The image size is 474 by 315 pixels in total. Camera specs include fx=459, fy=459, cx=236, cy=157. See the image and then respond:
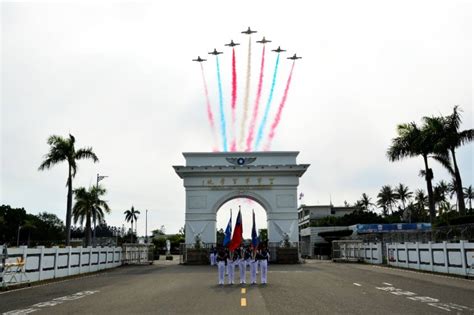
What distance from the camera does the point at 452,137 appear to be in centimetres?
3544

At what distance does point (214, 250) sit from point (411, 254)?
48.5ft

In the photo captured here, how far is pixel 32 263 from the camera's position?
21938mm

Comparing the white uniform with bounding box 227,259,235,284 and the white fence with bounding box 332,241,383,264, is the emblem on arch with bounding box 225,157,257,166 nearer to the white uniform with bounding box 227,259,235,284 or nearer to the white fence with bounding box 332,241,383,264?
the white fence with bounding box 332,241,383,264

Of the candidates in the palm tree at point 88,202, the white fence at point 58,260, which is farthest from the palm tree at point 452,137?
the palm tree at point 88,202

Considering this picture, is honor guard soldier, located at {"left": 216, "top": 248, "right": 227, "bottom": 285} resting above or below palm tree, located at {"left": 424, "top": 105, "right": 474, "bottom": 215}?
below

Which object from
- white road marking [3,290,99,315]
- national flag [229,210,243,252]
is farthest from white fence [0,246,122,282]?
national flag [229,210,243,252]

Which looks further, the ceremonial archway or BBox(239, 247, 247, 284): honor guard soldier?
the ceremonial archway

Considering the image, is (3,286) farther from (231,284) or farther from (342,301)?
(342,301)

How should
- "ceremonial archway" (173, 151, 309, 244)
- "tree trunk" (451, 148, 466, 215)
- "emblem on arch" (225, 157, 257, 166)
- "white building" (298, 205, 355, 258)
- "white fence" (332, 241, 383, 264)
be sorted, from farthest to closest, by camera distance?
"white building" (298, 205, 355, 258), "emblem on arch" (225, 157, 257, 166), "ceremonial archway" (173, 151, 309, 244), "white fence" (332, 241, 383, 264), "tree trunk" (451, 148, 466, 215)

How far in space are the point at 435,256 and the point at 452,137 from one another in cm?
1335

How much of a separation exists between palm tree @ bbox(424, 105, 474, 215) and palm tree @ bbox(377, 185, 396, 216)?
60.1 meters

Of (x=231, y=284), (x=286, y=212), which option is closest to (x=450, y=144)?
(x=286, y=212)

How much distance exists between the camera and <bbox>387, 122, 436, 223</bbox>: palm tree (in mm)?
37438

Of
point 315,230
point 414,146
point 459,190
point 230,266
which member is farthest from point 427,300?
point 315,230
